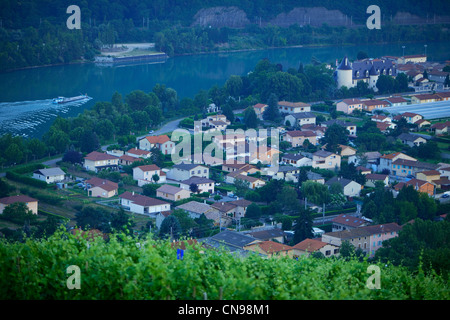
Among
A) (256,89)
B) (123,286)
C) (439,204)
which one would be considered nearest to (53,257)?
(123,286)

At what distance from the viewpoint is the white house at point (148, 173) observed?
7.12m

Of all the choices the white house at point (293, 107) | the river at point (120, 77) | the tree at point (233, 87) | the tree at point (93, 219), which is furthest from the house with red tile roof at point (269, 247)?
the tree at point (233, 87)

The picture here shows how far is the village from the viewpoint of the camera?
5566mm

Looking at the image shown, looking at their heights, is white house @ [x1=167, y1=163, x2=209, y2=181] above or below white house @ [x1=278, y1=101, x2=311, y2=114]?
below

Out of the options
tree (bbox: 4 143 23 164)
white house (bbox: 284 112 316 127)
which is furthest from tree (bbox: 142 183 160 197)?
white house (bbox: 284 112 316 127)

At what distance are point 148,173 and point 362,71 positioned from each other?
21.6 feet

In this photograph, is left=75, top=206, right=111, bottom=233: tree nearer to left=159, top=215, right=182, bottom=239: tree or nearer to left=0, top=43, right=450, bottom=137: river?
left=159, top=215, right=182, bottom=239: tree

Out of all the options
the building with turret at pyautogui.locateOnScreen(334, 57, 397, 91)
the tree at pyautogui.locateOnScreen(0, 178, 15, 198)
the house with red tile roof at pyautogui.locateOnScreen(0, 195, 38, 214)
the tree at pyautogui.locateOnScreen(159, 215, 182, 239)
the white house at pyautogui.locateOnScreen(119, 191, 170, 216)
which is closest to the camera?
the tree at pyautogui.locateOnScreen(159, 215, 182, 239)

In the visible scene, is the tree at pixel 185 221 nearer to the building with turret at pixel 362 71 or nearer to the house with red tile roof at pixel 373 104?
the house with red tile roof at pixel 373 104

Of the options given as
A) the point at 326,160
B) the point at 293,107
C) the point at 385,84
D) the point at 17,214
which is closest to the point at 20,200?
the point at 17,214

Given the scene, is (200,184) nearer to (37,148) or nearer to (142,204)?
(142,204)

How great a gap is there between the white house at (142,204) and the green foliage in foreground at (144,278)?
355 centimetres

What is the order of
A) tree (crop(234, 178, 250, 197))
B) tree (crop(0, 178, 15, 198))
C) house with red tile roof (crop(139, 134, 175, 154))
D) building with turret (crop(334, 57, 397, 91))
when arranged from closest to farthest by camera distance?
1. tree (crop(0, 178, 15, 198))
2. tree (crop(234, 178, 250, 197))
3. house with red tile roof (crop(139, 134, 175, 154))
4. building with turret (crop(334, 57, 397, 91))

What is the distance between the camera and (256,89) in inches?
465
